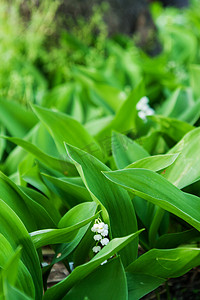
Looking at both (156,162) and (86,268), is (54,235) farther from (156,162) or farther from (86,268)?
(156,162)

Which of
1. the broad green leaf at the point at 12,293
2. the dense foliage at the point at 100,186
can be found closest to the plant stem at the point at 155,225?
the dense foliage at the point at 100,186

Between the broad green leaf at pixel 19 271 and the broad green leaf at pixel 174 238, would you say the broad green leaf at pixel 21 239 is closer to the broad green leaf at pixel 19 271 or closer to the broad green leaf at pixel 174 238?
the broad green leaf at pixel 19 271

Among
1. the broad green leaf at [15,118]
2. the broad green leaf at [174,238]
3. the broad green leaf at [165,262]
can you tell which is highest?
the broad green leaf at [15,118]

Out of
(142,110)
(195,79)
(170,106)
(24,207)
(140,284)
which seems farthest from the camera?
(195,79)

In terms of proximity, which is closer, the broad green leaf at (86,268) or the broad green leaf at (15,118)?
the broad green leaf at (86,268)

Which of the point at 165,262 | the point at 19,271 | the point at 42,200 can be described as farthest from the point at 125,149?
the point at 19,271

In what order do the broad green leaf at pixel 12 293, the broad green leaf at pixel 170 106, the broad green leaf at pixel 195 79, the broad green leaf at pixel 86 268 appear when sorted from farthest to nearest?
1. the broad green leaf at pixel 195 79
2. the broad green leaf at pixel 170 106
3. the broad green leaf at pixel 86 268
4. the broad green leaf at pixel 12 293

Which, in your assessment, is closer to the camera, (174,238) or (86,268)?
(86,268)
